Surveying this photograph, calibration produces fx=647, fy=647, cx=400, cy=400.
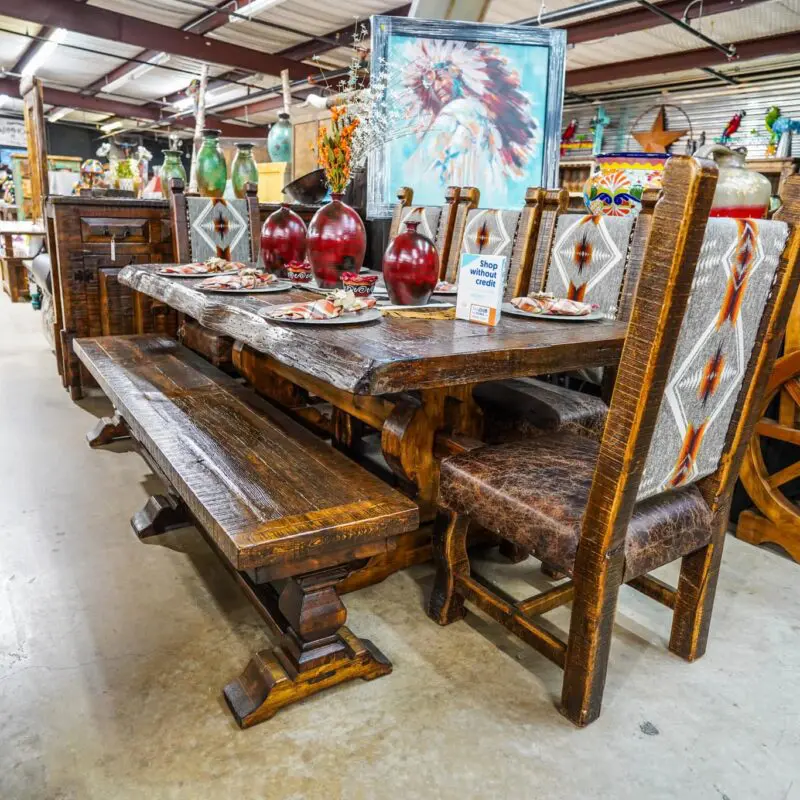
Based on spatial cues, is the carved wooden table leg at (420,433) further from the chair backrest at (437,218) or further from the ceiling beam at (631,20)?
the ceiling beam at (631,20)

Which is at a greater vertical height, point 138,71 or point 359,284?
point 138,71

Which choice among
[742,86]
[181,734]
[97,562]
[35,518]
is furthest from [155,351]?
[742,86]

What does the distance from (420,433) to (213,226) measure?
200cm

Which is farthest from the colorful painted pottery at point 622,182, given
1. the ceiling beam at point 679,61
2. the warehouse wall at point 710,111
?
the warehouse wall at point 710,111

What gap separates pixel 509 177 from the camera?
3998 millimetres

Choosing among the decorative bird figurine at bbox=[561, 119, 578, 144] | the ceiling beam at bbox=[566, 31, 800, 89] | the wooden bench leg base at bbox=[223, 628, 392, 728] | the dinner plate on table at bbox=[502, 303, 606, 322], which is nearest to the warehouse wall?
the decorative bird figurine at bbox=[561, 119, 578, 144]

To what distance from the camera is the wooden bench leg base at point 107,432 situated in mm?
2939

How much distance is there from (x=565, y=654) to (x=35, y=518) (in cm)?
183

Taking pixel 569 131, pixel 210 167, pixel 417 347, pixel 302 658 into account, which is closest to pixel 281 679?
pixel 302 658

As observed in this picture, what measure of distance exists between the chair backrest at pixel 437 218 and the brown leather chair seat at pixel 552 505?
63.1 inches

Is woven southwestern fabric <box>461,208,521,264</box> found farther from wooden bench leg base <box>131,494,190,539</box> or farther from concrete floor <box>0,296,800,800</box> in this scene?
wooden bench leg base <box>131,494,190,539</box>

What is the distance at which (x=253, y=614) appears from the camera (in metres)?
1.73

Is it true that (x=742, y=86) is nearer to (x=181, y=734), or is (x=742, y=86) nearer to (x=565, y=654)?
Result: (x=565, y=654)

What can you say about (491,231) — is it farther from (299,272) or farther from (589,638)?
(589,638)
